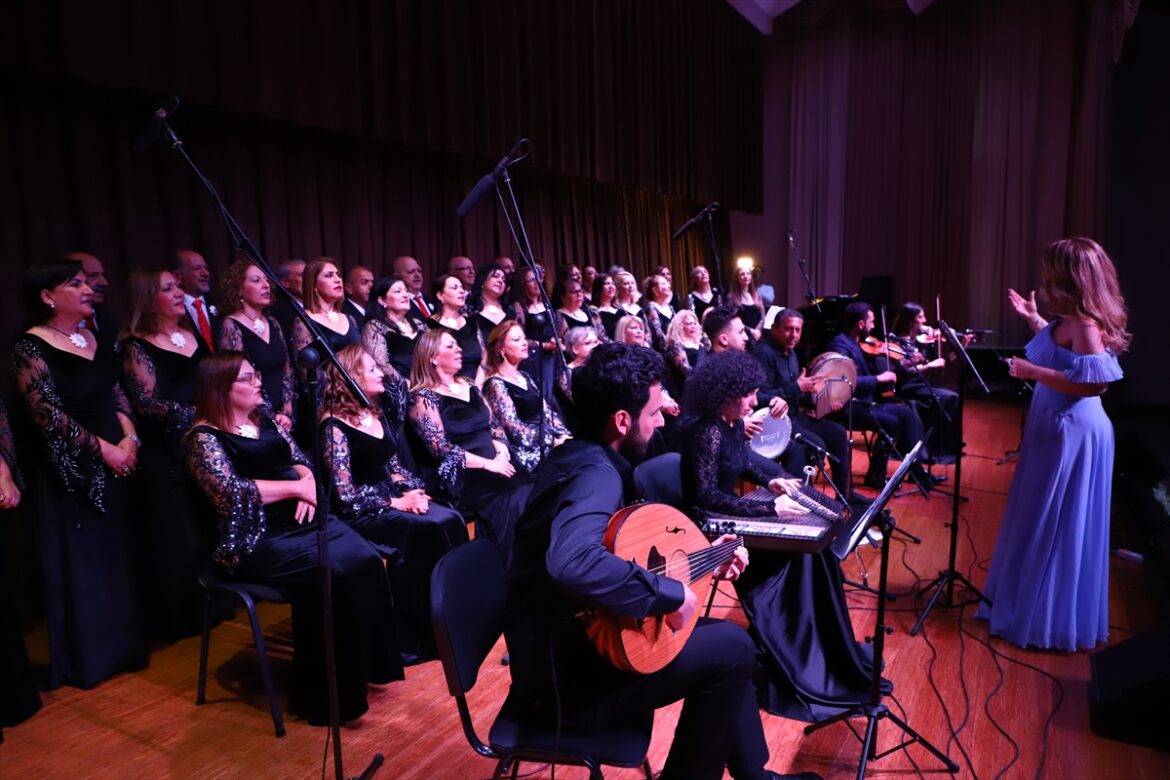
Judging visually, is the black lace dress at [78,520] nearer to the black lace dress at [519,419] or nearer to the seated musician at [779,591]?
the black lace dress at [519,419]

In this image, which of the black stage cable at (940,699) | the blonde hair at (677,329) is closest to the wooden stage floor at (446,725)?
the black stage cable at (940,699)

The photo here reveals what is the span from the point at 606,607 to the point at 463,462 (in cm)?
222

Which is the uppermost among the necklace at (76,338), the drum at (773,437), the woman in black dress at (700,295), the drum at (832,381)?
the woman in black dress at (700,295)

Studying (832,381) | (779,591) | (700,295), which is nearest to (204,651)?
(779,591)

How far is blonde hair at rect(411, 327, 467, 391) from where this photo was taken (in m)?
3.97

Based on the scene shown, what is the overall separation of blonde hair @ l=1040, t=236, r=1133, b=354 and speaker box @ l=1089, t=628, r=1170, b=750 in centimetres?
117

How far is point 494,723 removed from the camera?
194 centimetres

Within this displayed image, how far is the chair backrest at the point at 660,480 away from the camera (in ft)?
10.1

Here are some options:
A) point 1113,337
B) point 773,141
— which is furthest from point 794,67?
point 1113,337

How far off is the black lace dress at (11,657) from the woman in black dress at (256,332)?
4.02 feet

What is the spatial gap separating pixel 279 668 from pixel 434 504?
922 mm

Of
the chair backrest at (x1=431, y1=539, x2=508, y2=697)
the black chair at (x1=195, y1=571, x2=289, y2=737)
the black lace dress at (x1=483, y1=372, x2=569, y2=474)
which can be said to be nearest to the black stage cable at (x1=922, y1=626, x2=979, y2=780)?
the chair backrest at (x1=431, y1=539, x2=508, y2=697)

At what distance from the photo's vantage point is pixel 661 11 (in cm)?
952

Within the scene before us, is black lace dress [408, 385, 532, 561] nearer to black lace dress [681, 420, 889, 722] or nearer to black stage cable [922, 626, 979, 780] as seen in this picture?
black lace dress [681, 420, 889, 722]
